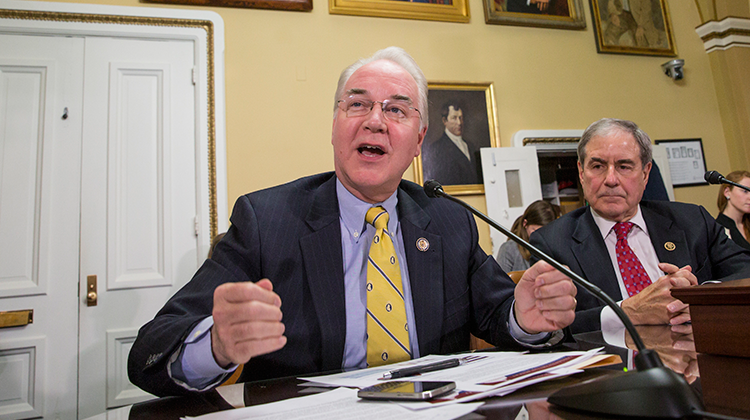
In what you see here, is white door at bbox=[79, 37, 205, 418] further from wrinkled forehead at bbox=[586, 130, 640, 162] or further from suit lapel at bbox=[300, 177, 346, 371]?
wrinkled forehead at bbox=[586, 130, 640, 162]

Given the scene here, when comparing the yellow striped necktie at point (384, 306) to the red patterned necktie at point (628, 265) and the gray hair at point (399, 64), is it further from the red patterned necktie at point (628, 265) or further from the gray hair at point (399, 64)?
the red patterned necktie at point (628, 265)

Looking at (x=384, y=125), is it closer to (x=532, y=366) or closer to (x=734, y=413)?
(x=532, y=366)

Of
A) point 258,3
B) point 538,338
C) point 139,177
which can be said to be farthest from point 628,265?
point 258,3

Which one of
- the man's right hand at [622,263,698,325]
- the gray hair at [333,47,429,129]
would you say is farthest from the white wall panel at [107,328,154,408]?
the man's right hand at [622,263,698,325]

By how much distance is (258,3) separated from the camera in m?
3.72

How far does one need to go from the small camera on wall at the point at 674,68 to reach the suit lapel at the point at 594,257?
3.45 meters

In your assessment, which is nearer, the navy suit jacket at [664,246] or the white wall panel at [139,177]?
the navy suit jacket at [664,246]

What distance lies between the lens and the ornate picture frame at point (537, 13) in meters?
4.32

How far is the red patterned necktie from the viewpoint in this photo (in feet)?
6.41

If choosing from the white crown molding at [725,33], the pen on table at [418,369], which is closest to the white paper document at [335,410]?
the pen on table at [418,369]

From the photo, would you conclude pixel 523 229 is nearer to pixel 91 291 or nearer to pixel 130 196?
pixel 130 196

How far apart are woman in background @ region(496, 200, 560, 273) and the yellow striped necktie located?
2.47 metres

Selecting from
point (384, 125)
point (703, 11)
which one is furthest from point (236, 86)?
point (703, 11)

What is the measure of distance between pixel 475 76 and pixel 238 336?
3880 millimetres
